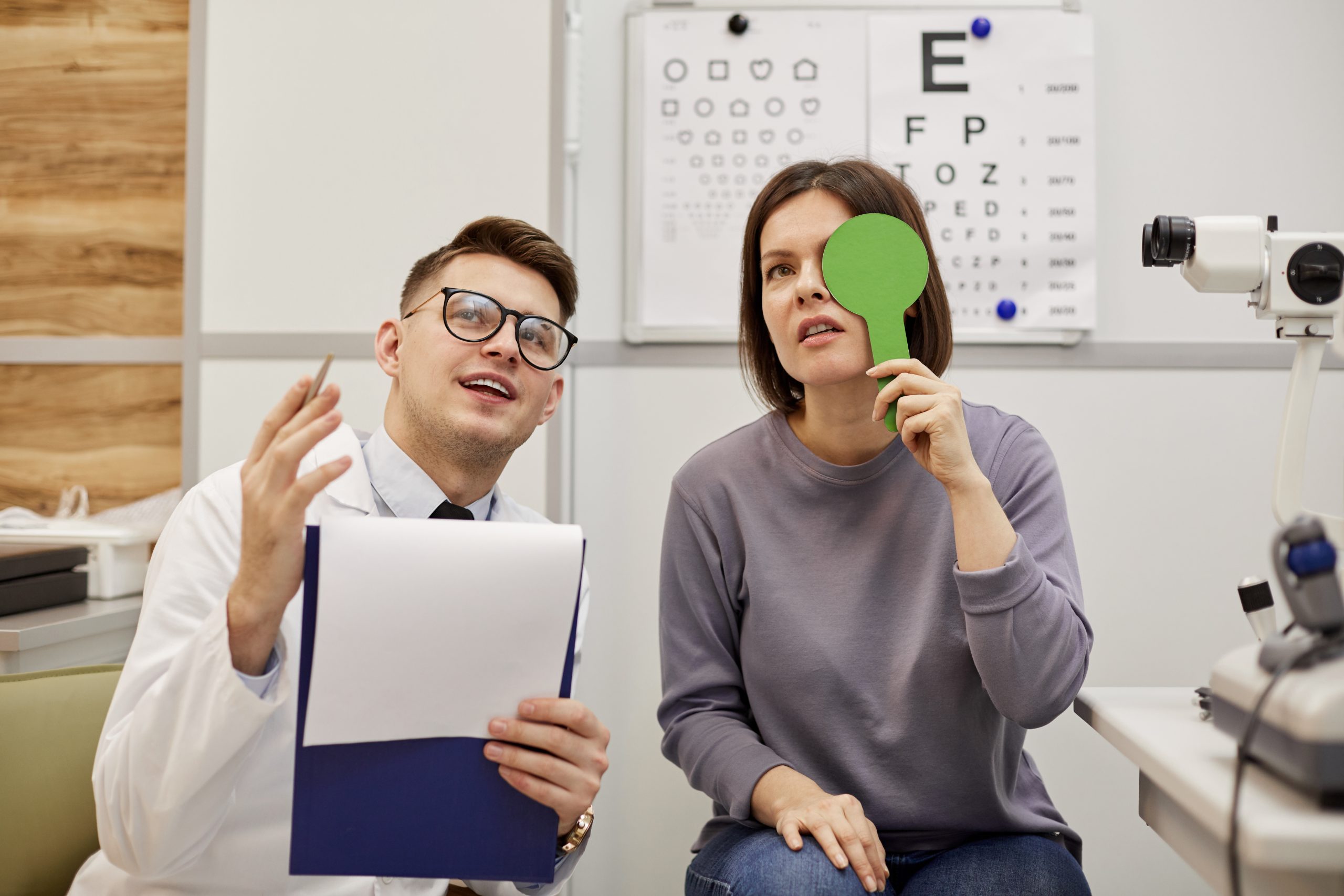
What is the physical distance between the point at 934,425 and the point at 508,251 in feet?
2.02

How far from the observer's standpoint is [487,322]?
1.15 metres

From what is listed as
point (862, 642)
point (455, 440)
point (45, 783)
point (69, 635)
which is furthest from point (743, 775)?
point (69, 635)

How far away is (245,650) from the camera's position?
0.80m

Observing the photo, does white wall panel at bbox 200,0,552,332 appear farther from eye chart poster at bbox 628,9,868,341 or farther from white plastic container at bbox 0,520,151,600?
white plastic container at bbox 0,520,151,600

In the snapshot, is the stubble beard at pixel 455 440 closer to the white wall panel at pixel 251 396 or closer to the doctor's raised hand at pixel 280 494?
the doctor's raised hand at pixel 280 494

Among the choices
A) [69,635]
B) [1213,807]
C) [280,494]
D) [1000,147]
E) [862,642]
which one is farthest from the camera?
[1000,147]

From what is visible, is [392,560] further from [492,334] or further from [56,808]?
[56,808]

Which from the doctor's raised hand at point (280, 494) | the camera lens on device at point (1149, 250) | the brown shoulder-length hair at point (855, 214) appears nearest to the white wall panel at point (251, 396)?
the brown shoulder-length hair at point (855, 214)

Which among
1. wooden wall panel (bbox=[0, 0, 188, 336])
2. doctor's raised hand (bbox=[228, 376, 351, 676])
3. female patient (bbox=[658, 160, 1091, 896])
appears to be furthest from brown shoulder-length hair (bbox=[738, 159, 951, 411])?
wooden wall panel (bbox=[0, 0, 188, 336])

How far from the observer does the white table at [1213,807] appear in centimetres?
58

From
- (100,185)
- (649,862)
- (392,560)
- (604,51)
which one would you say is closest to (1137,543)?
(649,862)

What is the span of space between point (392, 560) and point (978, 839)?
32.8 inches

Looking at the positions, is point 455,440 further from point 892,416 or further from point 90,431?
point 90,431

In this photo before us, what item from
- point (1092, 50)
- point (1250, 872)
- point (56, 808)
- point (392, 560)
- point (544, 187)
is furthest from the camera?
point (1092, 50)
